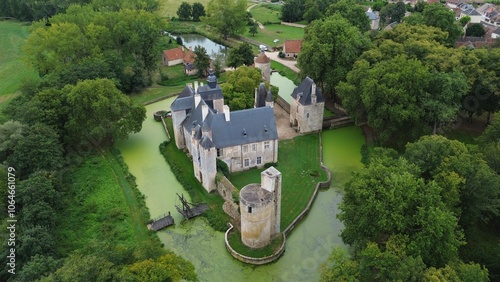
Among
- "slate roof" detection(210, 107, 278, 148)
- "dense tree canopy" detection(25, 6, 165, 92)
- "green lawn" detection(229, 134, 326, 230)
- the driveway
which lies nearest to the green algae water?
"green lawn" detection(229, 134, 326, 230)

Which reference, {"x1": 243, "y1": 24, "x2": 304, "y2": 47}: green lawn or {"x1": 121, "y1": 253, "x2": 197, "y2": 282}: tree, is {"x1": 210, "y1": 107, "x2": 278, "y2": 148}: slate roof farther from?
{"x1": 243, "y1": 24, "x2": 304, "y2": 47}: green lawn

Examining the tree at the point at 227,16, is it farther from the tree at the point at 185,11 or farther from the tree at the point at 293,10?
the tree at the point at 293,10

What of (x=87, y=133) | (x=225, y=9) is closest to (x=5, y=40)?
(x=225, y=9)

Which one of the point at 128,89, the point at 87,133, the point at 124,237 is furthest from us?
the point at 128,89

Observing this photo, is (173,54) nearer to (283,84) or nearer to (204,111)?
(283,84)

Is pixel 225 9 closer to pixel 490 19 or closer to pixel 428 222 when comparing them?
pixel 490 19

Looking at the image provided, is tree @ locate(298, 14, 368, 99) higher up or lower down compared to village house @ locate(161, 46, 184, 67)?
higher up

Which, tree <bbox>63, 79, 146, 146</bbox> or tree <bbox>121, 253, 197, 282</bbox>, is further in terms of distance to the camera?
tree <bbox>63, 79, 146, 146</bbox>
